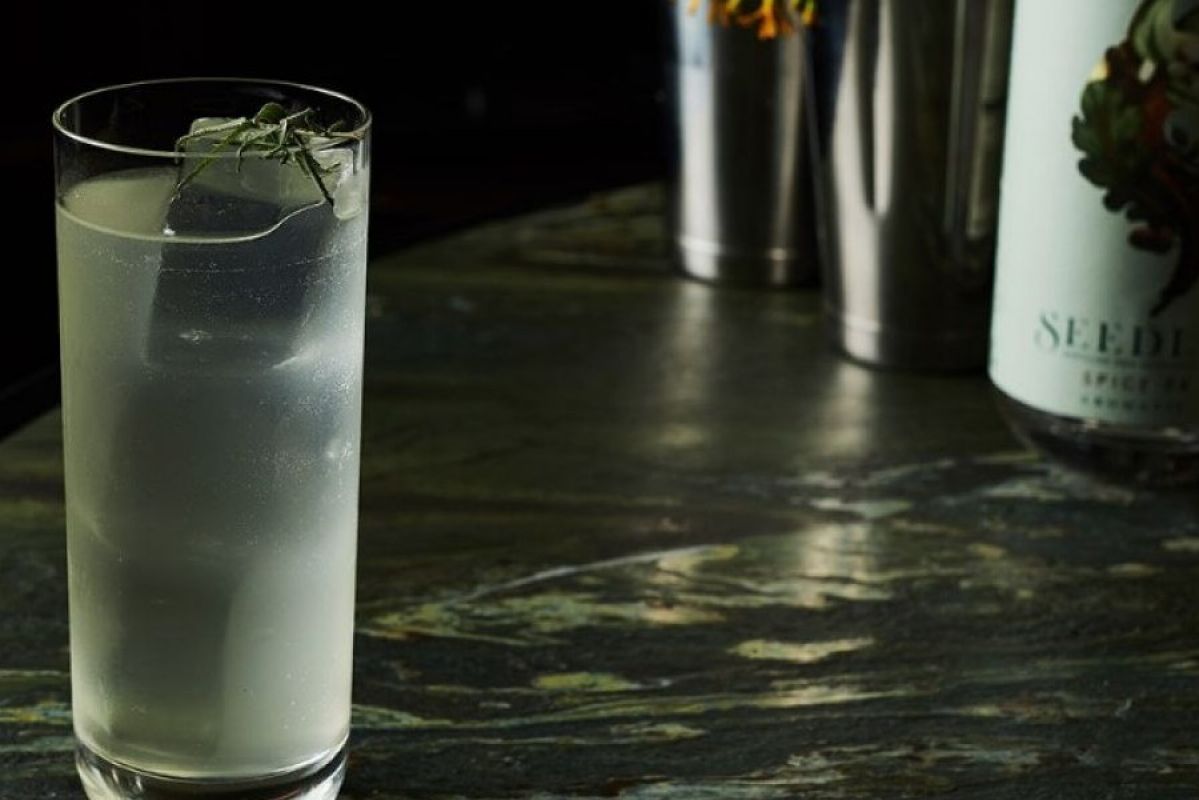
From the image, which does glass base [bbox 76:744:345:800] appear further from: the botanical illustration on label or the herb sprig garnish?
the botanical illustration on label

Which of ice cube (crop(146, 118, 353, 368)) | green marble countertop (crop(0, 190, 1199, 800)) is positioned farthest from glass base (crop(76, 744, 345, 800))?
ice cube (crop(146, 118, 353, 368))

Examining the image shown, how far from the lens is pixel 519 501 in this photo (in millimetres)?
1077

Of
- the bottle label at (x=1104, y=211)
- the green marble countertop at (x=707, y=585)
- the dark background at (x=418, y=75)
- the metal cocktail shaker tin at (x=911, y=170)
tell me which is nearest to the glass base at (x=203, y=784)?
the green marble countertop at (x=707, y=585)

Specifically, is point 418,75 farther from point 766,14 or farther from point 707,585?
point 707,585

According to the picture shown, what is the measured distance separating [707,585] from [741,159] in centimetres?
49

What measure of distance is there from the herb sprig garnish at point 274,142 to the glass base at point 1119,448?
52 centimetres

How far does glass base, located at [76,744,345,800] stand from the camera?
741mm

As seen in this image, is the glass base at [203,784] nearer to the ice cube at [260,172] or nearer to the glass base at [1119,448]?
the ice cube at [260,172]

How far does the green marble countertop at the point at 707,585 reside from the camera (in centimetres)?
84

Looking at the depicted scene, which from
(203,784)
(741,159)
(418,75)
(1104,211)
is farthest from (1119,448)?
(418,75)

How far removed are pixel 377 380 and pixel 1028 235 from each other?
1.28ft

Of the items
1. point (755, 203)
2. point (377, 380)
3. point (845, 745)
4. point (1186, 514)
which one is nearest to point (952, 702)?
point (845, 745)

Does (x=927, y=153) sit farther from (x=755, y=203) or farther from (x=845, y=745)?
(x=845, y=745)

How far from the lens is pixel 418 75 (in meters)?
2.61
